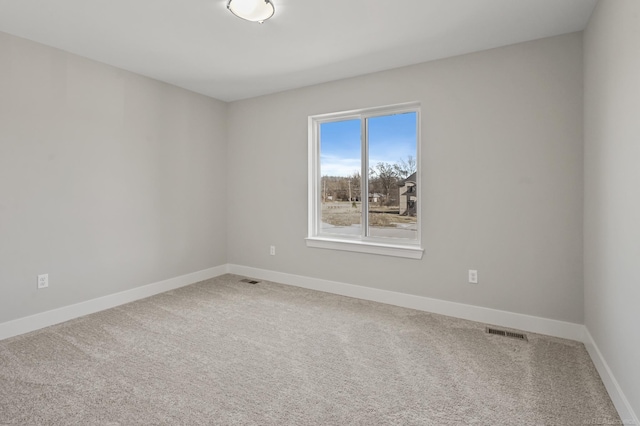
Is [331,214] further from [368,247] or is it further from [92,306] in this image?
[92,306]

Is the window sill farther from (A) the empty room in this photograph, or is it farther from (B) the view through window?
(B) the view through window

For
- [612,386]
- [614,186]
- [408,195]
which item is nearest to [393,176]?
[408,195]

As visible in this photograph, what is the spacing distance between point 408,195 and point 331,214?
1018 mm

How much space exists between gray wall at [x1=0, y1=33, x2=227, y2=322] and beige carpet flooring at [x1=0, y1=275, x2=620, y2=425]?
0.54 metres

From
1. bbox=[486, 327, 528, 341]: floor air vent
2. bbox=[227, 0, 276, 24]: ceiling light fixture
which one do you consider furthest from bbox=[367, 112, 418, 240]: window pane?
bbox=[227, 0, 276, 24]: ceiling light fixture

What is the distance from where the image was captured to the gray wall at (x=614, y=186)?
62.1 inches

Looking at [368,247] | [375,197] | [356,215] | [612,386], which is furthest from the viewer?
[356,215]

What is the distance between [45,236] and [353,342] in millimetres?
2817

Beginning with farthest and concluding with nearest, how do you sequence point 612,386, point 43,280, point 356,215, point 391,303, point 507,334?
point 356,215 → point 391,303 → point 43,280 → point 507,334 → point 612,386

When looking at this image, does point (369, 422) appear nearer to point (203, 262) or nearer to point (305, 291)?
point (305, 291)

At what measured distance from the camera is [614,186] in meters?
1.86

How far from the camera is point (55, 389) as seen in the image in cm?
193

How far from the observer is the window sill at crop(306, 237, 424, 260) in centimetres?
331

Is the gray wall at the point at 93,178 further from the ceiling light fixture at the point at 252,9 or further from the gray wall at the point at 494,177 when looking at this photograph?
the ceiling light fixture at the point at 252,9
